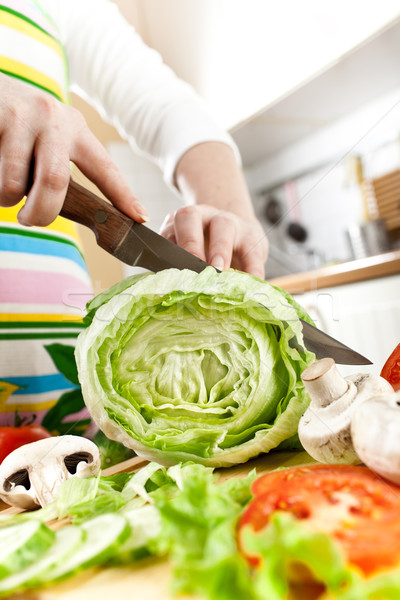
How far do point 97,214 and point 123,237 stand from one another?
5 cm

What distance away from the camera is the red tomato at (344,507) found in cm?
34

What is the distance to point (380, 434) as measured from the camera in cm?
47

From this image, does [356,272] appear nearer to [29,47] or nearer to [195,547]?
[29,47]

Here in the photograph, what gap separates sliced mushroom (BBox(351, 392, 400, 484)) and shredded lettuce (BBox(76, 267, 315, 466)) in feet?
0.61

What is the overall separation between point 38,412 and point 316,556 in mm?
768

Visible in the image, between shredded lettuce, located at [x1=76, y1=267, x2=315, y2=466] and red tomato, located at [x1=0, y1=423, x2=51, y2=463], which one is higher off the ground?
shredded lettuce, located at [x1=76, y1=267, x2=315, y2=466]

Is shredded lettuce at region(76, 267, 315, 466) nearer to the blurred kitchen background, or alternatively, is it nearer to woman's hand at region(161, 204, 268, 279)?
woman's hand at region(161, 204, 268, 279)

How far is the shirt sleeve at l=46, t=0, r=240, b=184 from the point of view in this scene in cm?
124

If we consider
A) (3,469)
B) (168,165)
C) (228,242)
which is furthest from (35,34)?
(3,469)

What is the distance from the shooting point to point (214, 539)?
0.35 meters

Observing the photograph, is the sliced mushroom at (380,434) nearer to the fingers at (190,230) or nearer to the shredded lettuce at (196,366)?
the shredded lettuce at (196,366)

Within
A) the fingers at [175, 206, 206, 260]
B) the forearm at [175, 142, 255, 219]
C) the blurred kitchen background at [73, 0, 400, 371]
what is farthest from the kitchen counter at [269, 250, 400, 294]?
the fingers at [175, 206, 206, 260]

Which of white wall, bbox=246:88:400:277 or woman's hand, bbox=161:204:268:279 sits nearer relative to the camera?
woman's hand, bbox=161:204:268:279

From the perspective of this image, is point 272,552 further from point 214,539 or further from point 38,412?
point 38,412
